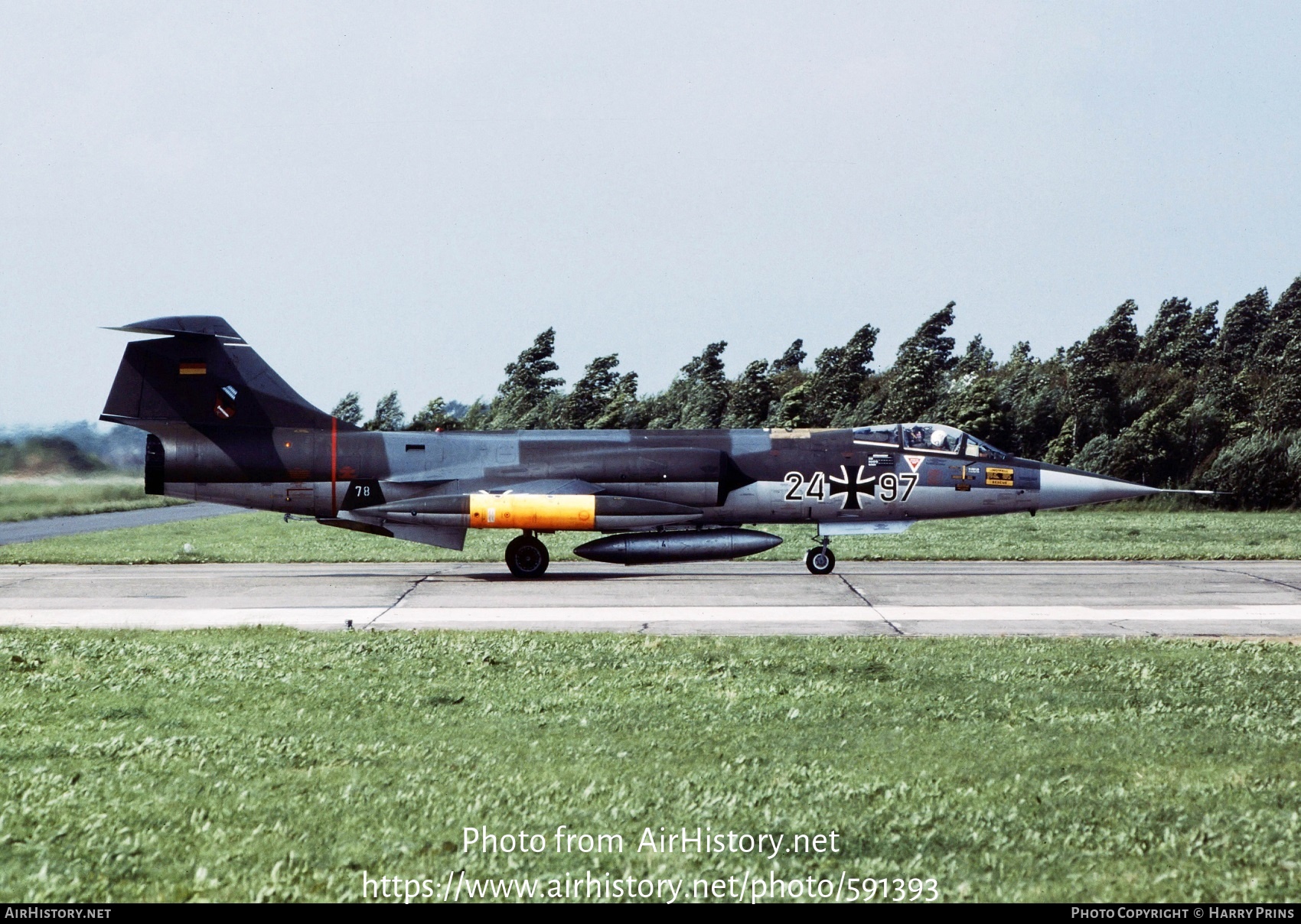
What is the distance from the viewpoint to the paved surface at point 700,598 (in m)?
15.4

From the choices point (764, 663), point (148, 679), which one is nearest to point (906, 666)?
point (764, 663)

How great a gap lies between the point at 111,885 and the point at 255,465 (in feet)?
57.4

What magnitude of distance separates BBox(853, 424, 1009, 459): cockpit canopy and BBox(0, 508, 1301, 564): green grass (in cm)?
419

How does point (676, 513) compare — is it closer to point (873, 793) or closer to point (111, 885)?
point (873, 793)

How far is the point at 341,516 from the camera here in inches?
890

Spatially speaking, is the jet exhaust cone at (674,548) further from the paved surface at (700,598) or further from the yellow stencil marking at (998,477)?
the yellow stencil marking at (998,477)

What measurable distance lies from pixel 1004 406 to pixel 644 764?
5424 cm

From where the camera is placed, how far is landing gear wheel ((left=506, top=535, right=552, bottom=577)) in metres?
22.7

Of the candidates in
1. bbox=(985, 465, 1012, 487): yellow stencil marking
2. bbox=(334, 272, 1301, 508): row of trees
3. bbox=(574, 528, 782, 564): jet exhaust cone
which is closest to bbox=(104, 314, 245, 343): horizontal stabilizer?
bbox=(574, 528, 782, 564): jet exhaust cone

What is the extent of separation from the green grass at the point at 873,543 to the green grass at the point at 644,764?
15.5 metres

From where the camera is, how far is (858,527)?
23531mm

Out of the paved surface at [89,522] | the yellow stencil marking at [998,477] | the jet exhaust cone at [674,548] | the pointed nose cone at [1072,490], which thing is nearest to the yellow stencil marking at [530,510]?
the jet exhaust cone at [674,548]

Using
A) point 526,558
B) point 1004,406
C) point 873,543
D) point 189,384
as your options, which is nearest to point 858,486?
point 526,558

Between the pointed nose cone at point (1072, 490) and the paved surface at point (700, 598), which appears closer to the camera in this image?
the paved surface at point (700, 598)
